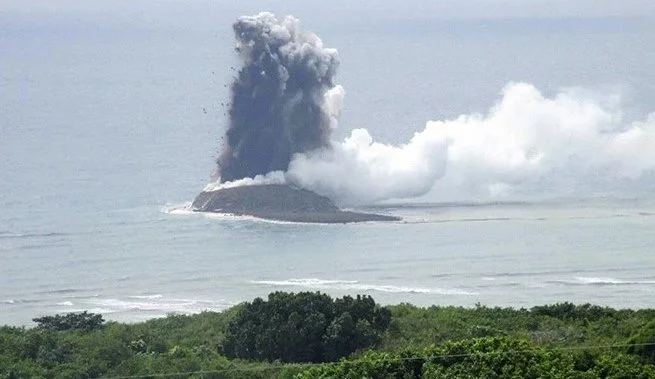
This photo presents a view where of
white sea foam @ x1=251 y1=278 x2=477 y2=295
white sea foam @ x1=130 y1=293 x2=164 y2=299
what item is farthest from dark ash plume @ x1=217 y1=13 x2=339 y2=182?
white sea foam @ x1=130 y1=293 x2=164 y2=299

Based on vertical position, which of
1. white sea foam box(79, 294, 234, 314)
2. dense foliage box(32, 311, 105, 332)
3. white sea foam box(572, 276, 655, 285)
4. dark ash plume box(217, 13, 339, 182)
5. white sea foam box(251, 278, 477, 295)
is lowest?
dense foliage box(32, 311, 105, 332)

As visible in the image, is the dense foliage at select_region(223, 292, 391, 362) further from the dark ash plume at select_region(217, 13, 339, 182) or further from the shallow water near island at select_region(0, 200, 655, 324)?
the dark ash plume at select_region(217, 13, 339, 182)

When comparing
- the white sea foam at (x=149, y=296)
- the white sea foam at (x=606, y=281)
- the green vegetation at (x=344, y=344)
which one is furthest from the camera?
the white sea foam at (x=606, y=281)

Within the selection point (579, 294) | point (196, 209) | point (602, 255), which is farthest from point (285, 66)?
point (579, 294)

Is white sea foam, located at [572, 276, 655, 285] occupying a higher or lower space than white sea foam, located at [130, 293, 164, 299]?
higher

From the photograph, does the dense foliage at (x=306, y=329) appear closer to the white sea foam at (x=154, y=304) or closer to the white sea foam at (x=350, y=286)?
the white sea foam at (x=154, y=304)

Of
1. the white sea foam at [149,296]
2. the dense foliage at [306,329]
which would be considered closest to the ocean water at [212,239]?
the white sea foam at [149,296]

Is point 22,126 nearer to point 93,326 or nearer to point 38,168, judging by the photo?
point 38,168
